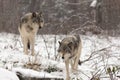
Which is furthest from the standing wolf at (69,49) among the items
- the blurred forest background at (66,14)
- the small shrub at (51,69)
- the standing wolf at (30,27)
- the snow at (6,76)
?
the blurred forest background at (66,14)

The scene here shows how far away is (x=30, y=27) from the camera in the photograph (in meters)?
11.4

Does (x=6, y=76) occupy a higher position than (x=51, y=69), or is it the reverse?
(x=6, y=76)

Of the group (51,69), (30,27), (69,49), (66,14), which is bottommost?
(51,69)

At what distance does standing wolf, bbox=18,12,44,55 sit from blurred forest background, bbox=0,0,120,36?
10.8m

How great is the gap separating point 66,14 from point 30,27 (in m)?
20.5

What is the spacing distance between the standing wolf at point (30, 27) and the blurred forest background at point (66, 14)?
1081 centimetres

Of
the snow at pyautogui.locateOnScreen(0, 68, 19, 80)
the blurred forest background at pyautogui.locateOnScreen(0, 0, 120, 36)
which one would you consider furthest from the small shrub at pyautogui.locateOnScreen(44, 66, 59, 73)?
the blurred forest background at pyautogui.locateOnScreen(0, 0, 120, 36)

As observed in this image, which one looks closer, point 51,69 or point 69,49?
point 69,49

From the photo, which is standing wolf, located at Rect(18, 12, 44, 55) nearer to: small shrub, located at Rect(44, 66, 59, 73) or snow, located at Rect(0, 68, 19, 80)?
small shrub, located at Rect(44, 66, 59, 73)

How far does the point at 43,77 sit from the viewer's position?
7.82 m

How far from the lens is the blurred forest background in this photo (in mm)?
24605

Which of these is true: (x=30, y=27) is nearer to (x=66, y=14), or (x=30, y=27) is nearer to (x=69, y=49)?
(x=69, y=49)

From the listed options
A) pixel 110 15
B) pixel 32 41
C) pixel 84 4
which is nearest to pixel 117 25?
pixel 110 15

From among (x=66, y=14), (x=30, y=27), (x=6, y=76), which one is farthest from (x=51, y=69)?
(x=66, y=14)
